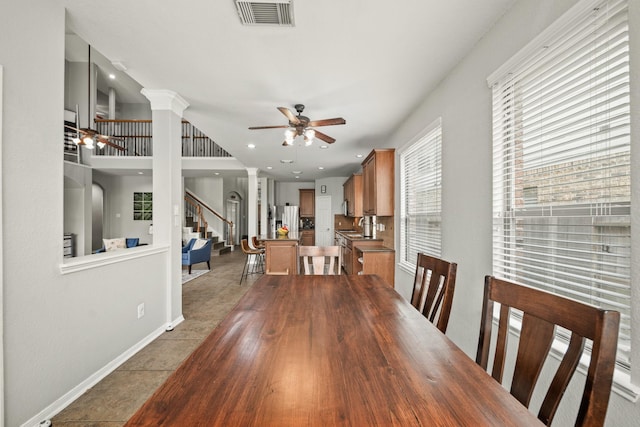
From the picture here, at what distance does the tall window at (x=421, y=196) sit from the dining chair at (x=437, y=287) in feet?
4.13

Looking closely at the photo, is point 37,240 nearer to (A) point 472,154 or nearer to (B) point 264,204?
(A) point 472,154

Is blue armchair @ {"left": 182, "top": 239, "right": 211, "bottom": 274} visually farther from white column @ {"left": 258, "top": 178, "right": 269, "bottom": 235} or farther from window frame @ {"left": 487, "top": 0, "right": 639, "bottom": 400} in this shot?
window frame @ {"left": 487, "top": 0, "right": 639, "bottom": 400}

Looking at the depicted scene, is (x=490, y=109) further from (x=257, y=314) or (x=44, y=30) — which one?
(x=44, y=30)

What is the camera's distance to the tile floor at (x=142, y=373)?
1.76 m

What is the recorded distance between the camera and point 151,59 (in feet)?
7.55

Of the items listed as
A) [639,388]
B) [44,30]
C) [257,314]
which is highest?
[44,30]

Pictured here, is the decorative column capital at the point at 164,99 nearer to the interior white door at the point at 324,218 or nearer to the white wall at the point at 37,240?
the white wall at the point at 37,240

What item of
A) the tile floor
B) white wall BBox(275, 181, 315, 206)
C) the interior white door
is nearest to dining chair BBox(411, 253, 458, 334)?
the tile floor

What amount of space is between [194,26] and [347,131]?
2696 mm

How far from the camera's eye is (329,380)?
80 cm

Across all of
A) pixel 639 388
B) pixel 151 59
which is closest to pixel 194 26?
pixel 151 59

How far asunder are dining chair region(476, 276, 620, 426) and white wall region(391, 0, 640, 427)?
820mm

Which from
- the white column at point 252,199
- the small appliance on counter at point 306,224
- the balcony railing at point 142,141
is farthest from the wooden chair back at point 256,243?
the small appliance on counter at point 306,224

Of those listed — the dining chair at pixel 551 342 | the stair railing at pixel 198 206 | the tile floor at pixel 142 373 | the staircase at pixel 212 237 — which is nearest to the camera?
the dining chair at pixel 551 342
